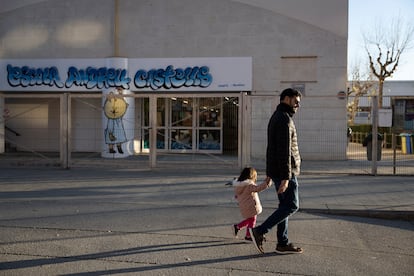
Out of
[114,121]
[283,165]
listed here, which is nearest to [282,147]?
[283,165]

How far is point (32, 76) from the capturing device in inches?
659

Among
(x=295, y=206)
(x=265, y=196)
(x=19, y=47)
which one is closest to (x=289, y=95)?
(x=295, y=206)

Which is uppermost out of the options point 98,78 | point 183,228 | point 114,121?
point 98,78

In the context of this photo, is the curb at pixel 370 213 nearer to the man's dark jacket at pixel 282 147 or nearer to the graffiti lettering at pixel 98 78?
the man's dark jacket at pixel 282 147

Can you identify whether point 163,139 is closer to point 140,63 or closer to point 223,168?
point 140,63

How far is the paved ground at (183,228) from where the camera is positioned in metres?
4.86

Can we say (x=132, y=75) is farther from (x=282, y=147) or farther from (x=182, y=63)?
(x=282, y=147)

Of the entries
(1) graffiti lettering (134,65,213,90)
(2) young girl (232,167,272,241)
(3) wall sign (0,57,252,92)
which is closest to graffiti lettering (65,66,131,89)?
(3) wall sign (0,57,252,92)

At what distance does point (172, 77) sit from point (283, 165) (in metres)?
11.6

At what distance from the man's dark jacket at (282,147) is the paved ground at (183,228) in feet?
3.41

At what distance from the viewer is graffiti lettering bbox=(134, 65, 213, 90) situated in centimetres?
1580

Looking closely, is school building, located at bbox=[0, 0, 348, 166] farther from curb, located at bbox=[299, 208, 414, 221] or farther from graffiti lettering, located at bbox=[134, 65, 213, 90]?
curb, located at bbox=[299, 208, 414, 221]

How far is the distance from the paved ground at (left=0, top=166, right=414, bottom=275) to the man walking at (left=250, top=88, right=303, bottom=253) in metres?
0.28

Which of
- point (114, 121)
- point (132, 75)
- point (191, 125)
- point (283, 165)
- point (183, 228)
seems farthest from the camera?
point (191, 125)
